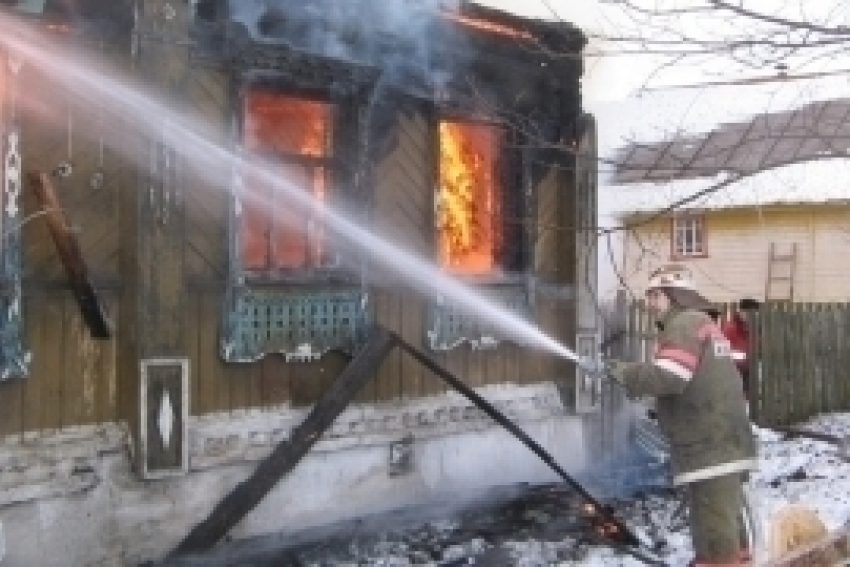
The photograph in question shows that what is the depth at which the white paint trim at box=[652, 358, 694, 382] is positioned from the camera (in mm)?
6293

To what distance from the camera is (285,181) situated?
8391mm

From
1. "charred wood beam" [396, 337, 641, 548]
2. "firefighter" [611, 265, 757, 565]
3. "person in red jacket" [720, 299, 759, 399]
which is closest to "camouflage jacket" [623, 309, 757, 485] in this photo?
"firefighter" [611, 265, 757, 565]

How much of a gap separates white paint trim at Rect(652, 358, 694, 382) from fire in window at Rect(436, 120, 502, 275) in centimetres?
385

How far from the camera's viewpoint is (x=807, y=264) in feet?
83.4

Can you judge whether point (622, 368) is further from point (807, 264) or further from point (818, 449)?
point (807, 264)

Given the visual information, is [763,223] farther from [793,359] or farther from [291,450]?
[291,450]

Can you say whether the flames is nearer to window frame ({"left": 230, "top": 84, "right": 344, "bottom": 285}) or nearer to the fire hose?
window frame ({"left": 230, "top": 84, "right": 344, "bottom": 285})

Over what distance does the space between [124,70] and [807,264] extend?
2242 cm

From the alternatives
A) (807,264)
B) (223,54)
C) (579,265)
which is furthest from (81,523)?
(807,264)

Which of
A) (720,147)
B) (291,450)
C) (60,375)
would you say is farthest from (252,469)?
(720,147)

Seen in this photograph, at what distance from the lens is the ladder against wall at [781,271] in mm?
25516

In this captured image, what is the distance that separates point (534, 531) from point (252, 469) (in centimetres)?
267

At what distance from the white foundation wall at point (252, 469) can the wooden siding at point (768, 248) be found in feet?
46.4

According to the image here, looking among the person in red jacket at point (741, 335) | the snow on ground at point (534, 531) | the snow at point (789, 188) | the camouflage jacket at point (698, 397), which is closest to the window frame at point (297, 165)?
the snow on ground at point (534, 531)
